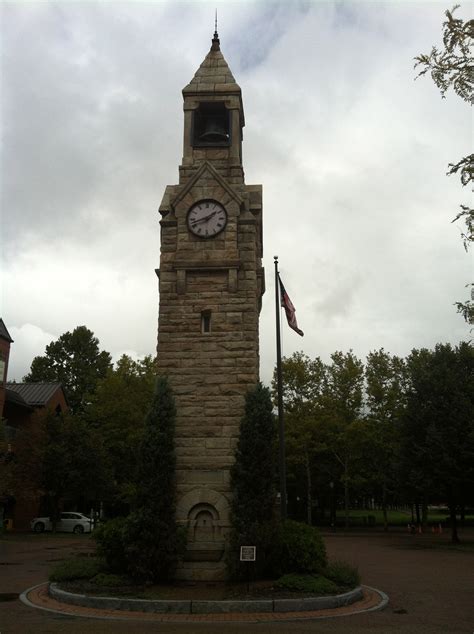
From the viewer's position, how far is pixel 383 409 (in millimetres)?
44750

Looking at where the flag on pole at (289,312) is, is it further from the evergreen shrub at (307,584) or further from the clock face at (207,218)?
the evergreen shrub at (307,584)

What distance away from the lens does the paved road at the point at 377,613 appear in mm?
9938

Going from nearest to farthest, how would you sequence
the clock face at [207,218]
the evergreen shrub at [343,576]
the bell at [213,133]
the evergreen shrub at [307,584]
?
the evergreen shrub at [307,584] < the evergreen shrub at [343,576] < the clock face at [207,218] < the bell at [213,133]

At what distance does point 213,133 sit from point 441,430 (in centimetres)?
2037

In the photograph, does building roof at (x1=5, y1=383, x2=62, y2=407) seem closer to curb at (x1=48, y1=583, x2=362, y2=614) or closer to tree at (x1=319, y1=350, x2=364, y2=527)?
tree at (x1=319, y1=350, x2=364, y2=527)

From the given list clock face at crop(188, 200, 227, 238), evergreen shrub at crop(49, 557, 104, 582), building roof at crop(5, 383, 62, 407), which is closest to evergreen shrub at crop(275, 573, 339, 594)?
evergreen shrub at crop(49, 557, 104, 582)

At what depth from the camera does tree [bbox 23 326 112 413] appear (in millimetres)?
62938

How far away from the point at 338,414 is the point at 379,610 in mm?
33130

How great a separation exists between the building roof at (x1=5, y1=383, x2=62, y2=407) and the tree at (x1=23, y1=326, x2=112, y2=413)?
54.0 feet

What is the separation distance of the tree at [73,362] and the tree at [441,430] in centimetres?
3896

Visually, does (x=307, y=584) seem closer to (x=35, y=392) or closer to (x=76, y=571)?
(x=76, y=571)

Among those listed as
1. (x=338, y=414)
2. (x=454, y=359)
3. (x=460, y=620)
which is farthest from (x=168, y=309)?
(x=338, y=414)

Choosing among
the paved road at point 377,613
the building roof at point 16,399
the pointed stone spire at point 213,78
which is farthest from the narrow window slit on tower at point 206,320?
the building roof at point 16,399

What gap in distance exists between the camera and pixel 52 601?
12.1 meters
